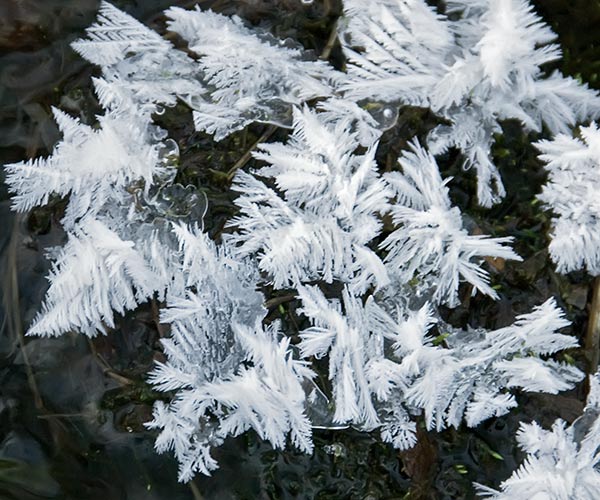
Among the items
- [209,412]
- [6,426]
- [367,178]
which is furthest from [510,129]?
[6,426]

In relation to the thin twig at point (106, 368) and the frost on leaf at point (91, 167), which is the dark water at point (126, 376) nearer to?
the thin twig at point (106, 368)

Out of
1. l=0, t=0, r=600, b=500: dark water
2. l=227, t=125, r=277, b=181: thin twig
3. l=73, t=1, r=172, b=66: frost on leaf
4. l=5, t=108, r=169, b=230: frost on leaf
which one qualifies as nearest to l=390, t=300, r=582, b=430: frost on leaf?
l=0, t=0, r=600, b=500: dark water

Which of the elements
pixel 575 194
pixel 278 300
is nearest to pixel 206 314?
pixel 278 300

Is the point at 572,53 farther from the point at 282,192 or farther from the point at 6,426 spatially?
the point at 6,426

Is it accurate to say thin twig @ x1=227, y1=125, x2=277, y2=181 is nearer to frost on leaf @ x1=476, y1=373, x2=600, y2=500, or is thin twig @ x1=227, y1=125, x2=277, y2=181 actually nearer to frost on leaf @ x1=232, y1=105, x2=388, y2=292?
frost on leaf @ x1=232, y1=105, x2=388, y2=292

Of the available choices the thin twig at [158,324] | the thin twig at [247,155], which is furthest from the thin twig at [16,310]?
the thin twig at [247,155]

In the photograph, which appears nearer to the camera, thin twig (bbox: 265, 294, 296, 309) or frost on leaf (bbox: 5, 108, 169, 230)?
frost on leaf (bbox: 5, 108, 169, 230)
